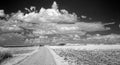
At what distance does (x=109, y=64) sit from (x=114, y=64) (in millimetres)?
703

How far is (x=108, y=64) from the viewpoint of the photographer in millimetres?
21578

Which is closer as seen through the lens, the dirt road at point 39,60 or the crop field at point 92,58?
the dirt road at point 39,60

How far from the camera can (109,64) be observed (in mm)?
21500

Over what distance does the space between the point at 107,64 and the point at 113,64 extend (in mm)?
846

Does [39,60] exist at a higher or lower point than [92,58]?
higher

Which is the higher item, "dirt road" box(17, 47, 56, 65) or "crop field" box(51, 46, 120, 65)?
"dirt road" box(17, 47, 56, 65)

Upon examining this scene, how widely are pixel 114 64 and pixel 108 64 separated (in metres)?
0.84

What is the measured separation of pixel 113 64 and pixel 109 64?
1.84ft

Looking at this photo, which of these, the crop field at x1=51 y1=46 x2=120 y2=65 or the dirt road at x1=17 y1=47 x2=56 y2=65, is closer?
the dirt road at x1=17 y1=47 x2=56 y2=65

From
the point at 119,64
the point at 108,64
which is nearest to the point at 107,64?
the point at 108,64

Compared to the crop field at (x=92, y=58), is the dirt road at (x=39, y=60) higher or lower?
higher

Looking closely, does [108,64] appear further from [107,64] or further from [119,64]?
[119,64]

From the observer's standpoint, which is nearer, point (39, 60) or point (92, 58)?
point (39, 60)

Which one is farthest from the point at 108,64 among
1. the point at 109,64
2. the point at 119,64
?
the point at 119,64
